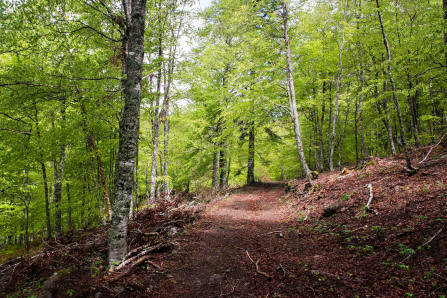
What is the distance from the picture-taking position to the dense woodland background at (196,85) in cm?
612

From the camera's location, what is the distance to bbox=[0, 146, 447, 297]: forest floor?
312 cm

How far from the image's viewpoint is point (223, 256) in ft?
16.2

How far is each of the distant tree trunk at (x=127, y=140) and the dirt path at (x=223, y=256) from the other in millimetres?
1221

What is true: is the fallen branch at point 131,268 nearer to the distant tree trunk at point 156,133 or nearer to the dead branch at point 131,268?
the dead branch at point 131,268

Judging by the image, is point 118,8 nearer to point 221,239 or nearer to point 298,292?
point 221,239

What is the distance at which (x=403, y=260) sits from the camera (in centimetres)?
320

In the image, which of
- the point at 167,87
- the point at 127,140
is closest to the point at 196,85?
the point at 167,87

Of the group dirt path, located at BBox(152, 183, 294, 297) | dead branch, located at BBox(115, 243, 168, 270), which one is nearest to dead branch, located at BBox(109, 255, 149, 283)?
dead branch, located at BBox(115, 243, 168, 270)

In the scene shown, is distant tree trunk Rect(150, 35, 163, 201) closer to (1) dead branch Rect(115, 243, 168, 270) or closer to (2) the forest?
(2) the forest

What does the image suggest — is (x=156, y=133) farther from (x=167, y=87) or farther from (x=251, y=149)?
(x=251, y=149)

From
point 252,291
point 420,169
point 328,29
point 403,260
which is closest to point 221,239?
point 252,291

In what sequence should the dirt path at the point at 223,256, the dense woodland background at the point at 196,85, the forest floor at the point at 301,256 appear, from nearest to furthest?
1. the forest floor at the point at 301,256
2. the dirt path at the point at 223,256
3. the dense woodland background at the point at 196,85

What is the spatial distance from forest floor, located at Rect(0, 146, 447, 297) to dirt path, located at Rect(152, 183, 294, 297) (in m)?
0.02

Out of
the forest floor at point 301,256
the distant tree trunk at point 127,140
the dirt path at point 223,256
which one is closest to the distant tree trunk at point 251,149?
the dirt path at point 223,256
